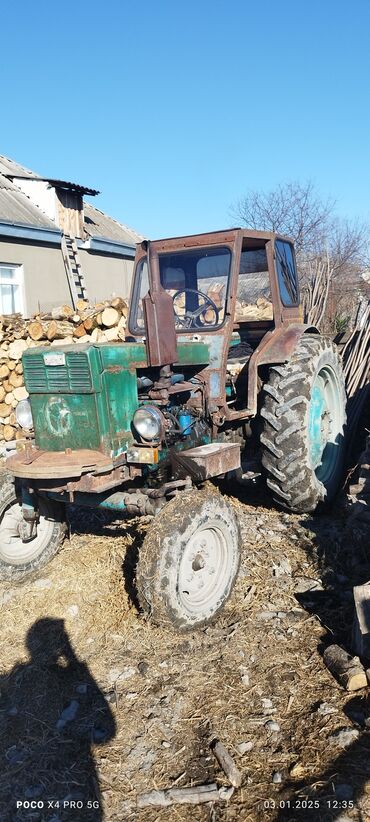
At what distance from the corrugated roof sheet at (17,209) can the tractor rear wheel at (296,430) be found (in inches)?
359

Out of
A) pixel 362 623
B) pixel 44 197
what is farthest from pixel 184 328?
pixel 44 197

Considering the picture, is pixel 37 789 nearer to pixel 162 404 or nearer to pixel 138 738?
pixel 138 738

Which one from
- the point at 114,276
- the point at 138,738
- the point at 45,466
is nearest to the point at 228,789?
the point at 138,738

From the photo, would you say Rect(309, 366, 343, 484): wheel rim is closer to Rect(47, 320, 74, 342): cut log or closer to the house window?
Rect(47, 320, 74, 342): cut log

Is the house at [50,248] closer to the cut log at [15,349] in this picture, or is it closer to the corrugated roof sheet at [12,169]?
the corrugated roof sheet at [12,169]

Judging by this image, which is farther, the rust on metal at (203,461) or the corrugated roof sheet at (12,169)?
the corrugated roof sheet at (12,169)

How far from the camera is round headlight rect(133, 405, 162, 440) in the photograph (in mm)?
4039

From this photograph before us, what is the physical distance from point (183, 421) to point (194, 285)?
1209mm

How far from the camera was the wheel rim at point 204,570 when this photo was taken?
12.3 ft

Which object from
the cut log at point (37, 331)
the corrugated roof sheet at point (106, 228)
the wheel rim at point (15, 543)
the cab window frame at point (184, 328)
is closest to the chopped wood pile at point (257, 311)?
the cab window frame at point (184, 328)

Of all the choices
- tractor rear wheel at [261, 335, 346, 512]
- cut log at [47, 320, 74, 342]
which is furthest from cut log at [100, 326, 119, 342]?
tractor rear wheel at [261, 335, 346, 512]

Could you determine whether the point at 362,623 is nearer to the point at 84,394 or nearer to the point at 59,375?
the point at 84,394

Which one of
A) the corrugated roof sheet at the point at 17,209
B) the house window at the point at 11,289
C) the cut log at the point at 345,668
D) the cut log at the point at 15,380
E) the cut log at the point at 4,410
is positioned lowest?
the cut log at the point at 345,668

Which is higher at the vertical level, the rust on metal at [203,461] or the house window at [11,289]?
the house window at [11,289]
